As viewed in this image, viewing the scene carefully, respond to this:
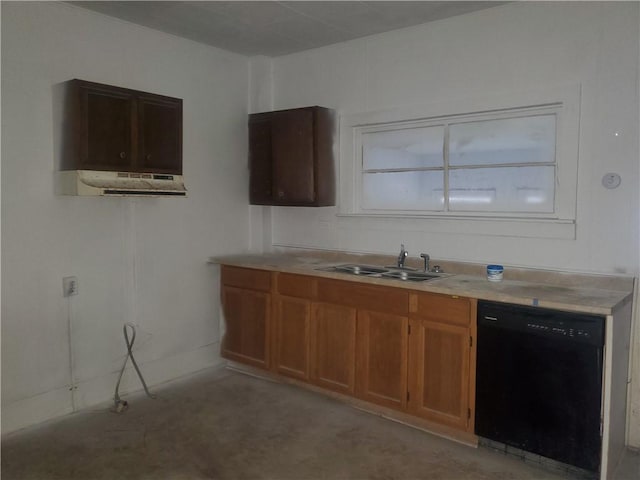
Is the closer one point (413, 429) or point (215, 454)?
point (215, 454)

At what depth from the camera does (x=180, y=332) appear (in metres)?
4.24

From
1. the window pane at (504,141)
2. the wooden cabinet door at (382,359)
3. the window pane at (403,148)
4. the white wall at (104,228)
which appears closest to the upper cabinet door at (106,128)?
the white wall at (104,228)

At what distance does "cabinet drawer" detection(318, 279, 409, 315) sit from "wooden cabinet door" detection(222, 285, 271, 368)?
581 mm

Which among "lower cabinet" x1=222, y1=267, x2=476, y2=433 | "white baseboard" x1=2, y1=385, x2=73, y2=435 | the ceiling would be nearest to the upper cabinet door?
the ceiling

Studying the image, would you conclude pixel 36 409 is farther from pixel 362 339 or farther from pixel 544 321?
pixel 544 321

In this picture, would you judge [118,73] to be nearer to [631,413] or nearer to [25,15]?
[25,15]

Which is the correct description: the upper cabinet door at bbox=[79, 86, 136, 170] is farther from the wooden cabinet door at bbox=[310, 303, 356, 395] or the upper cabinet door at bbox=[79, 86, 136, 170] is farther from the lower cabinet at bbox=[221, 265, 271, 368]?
the wooden cabinet door at bbox=[310, 303, 356, 395]

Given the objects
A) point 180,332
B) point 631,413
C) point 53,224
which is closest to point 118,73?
point 53,224

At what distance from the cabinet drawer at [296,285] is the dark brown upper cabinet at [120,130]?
→ 108cm

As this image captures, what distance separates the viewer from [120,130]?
11.2 feet

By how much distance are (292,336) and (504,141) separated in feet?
6.57

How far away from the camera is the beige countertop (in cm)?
270

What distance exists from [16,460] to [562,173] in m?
3.53

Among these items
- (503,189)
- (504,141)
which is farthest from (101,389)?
(504,141)
